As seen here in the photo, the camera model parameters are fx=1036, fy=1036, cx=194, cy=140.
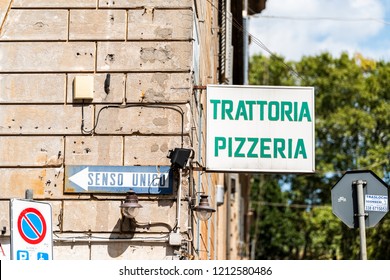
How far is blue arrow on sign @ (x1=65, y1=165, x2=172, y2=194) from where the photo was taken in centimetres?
1245

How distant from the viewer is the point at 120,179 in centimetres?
1251

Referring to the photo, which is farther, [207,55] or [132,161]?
[207,55]

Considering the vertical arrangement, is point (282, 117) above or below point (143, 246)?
above

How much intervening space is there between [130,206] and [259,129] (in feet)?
6.36

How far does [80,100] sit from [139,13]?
51.7 inches

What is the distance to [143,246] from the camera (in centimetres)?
Result: 1235

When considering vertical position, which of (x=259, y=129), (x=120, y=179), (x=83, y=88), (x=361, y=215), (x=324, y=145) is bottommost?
(x=361, y=215)

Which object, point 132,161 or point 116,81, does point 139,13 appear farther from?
point 132,161

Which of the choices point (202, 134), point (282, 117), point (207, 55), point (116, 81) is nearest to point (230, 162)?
point (282, 117)

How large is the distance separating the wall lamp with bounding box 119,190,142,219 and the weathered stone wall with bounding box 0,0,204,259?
0.23 metres

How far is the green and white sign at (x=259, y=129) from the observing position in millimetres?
12711

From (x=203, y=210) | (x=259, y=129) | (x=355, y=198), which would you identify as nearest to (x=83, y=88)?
(x=203, y=210)

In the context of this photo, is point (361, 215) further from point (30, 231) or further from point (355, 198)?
point (30, 231)

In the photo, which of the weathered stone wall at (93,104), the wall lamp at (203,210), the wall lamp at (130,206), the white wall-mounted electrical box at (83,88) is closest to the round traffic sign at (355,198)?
the wall lamp at (203,210)
